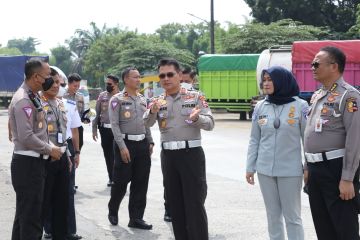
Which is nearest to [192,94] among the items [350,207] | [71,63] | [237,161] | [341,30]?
[350,207]

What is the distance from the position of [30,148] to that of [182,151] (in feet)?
4.51

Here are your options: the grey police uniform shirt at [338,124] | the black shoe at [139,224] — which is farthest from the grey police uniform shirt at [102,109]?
the grey police uniform shirt at [338,124]

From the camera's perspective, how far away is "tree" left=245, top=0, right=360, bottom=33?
1805 inches

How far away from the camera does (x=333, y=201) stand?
4.91m

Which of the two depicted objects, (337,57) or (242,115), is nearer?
(337,57)

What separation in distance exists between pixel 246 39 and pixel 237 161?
1026 inches

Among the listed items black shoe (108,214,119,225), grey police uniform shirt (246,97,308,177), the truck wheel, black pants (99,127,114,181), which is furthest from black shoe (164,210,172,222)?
the truck wheel

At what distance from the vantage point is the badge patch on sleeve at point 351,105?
15.7 ft

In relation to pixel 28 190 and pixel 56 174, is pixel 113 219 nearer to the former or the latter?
pixel 56 174

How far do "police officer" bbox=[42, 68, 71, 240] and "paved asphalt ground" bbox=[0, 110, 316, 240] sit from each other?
80cm

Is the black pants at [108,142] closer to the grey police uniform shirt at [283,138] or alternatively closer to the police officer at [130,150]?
the police officer at [130,150]

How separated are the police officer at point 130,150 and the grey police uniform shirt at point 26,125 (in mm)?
2070

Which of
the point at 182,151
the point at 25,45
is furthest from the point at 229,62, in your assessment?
the point at 25,45

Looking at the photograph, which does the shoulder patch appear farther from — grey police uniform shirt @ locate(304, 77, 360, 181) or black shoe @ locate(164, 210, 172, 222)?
black shoe @ locate(164, 210, 172, 222)
